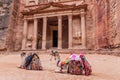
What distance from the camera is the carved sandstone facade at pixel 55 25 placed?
2014 cm

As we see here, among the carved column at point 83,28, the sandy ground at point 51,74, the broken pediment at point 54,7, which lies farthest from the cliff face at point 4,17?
the sandy ground at point 51,74

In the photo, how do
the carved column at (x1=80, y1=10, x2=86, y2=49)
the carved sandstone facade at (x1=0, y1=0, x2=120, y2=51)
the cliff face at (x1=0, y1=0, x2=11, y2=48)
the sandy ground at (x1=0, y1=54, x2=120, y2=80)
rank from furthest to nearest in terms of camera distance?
the cliff face at (x1=0, y1=0, x2=11, y2=48) < the carved sandstone facade at (x1=0, y1=0, x2=120, y2=51) < the carved column at (x1=80, y1=10, x2=86, y2=49) < the sandy ground at (x1=0, y1=54, x2=120, y2=80)

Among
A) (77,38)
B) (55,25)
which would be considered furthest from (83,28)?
(55,25)

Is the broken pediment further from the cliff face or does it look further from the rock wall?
the rock wall

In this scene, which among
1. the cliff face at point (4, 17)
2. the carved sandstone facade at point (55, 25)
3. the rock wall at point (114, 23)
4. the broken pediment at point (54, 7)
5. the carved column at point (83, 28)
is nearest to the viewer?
the rock wall at point (114, 23)

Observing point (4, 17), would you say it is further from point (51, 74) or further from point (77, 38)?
point (51, 74)

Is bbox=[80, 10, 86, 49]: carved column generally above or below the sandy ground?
above

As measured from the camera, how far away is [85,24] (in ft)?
68.2

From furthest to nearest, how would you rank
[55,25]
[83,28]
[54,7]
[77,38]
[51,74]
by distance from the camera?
[55,25] → [54,7] → [77,38] → [83,28] → [51,74]

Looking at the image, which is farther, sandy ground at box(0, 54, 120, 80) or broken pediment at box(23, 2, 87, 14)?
broken pediment at box(23, 2, 87, 14)

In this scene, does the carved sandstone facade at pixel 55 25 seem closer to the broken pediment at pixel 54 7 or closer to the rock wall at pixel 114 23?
the broken pediment at pixel 54 7

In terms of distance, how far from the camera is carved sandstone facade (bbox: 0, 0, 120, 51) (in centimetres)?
2014

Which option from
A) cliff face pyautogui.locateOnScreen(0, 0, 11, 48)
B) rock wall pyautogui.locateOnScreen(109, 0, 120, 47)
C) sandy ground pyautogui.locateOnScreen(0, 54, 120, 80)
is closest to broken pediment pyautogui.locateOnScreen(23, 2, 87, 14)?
cliff face pyautogui.locateOnScreen(0, 0, 11, 48)

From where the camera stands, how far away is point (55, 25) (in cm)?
2423
